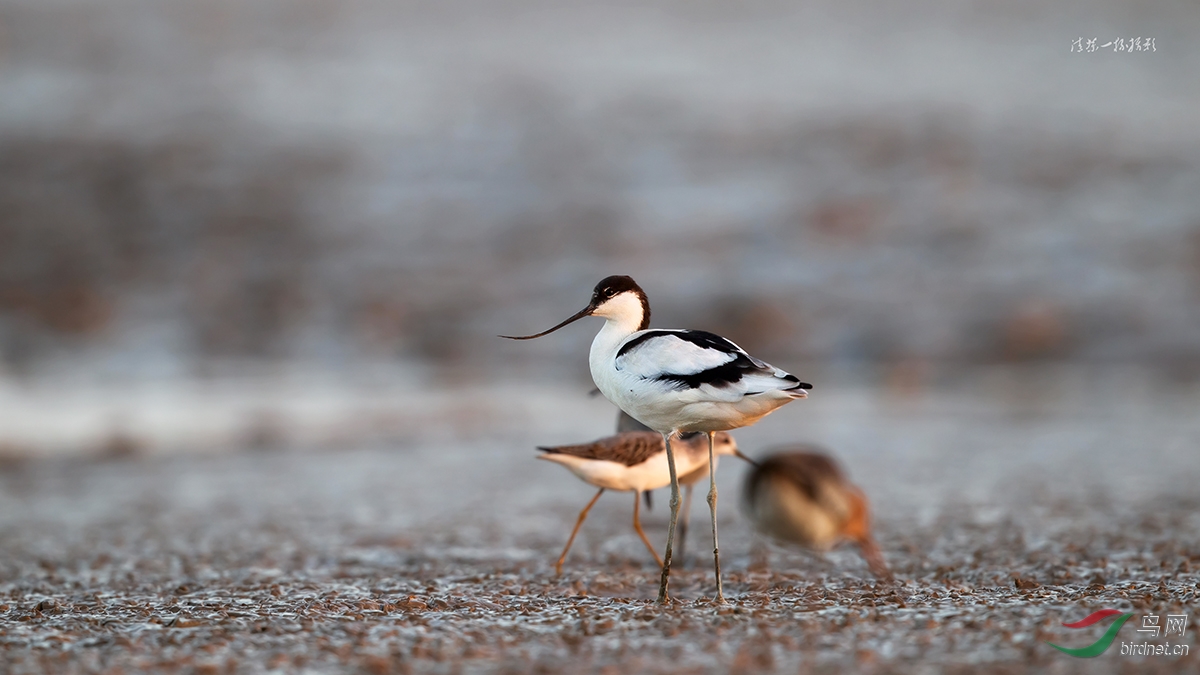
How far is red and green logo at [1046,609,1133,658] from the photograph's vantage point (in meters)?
2.83

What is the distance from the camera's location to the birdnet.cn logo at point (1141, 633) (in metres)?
2.82

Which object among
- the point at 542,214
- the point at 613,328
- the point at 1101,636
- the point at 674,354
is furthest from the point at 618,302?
the point at 542,214

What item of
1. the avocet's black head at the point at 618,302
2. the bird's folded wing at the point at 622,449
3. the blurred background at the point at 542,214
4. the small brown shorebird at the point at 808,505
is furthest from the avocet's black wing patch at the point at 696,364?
the blurred background at the point at 542,214

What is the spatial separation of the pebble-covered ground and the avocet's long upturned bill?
2.04 ft

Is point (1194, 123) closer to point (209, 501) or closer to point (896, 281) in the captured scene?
point (896, 281)

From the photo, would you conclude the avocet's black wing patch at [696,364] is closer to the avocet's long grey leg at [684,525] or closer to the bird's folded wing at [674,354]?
the bird's folded wing at [674,354]

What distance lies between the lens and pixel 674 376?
3510 millimetres

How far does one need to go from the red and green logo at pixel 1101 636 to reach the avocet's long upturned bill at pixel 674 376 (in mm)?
1007

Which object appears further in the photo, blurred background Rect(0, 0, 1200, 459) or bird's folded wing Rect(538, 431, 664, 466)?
blurred background Rect(0, 0, 1200, 459)

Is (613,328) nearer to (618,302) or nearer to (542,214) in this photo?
(618,302)

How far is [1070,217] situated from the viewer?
46.4 ft

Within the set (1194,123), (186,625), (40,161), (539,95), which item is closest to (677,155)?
(539,95)

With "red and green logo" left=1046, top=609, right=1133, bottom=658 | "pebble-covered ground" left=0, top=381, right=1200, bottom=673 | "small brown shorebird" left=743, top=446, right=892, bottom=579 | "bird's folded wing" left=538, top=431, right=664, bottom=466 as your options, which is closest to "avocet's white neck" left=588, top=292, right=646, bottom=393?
"bird's folded wing" left=538, top=431, right=664, bottom=466

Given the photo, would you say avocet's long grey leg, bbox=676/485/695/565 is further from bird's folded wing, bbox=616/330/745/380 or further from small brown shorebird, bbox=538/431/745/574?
bird's folded wing, bbox=616/330/745/380
